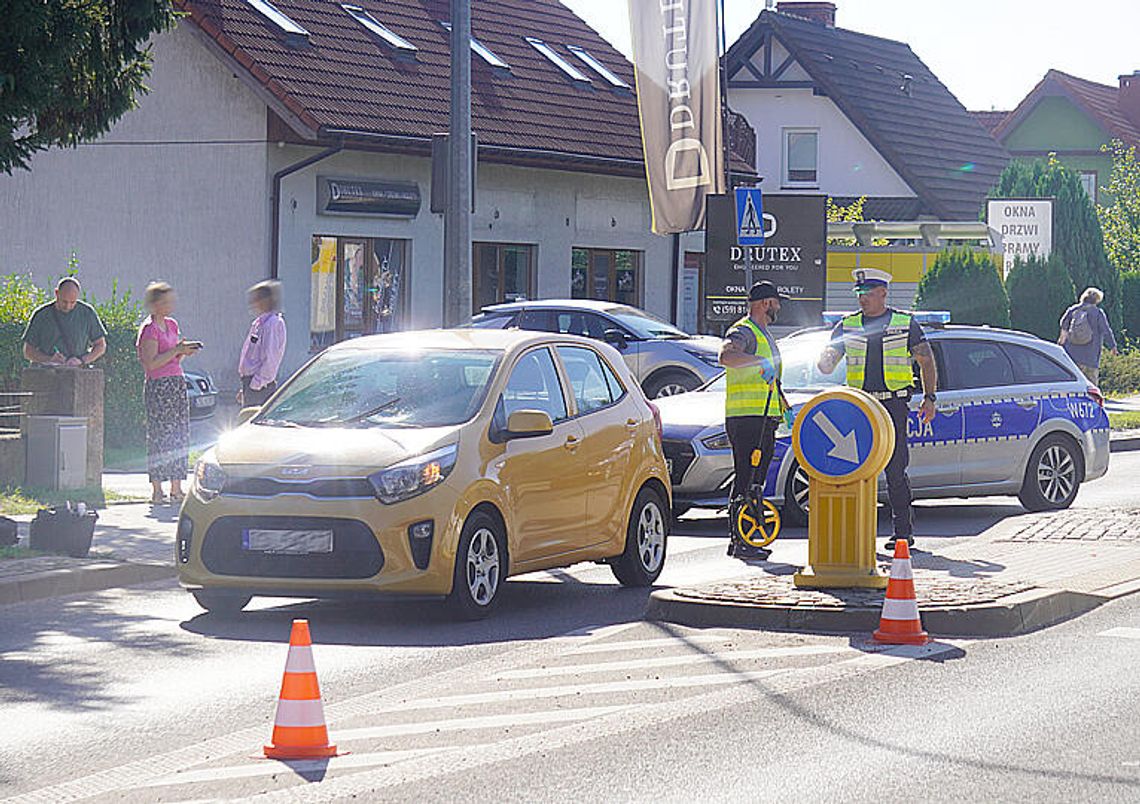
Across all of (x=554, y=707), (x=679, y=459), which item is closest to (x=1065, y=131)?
(x=679, y=459)

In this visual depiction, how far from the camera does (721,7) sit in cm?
2395

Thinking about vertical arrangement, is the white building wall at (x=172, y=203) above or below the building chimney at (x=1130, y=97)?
below

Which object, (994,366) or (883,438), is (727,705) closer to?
(883,438)

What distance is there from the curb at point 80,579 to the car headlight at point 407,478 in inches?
95.6

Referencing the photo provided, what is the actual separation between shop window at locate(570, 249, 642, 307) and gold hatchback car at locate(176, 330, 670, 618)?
2241 centimetres

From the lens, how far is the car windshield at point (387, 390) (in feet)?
37.0

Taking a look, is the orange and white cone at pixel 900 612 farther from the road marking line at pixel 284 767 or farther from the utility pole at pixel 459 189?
the utility pole at pixel 459 189

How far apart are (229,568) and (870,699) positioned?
12.4 feet

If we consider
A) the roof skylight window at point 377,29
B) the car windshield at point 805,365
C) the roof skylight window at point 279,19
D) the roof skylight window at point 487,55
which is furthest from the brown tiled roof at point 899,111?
the car windshield at point 805,365

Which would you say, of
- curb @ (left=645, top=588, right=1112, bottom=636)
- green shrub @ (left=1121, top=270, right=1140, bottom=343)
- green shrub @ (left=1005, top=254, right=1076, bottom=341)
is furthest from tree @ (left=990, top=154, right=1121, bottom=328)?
curb @ (left=645, top=588, right=1112, bottom=636)

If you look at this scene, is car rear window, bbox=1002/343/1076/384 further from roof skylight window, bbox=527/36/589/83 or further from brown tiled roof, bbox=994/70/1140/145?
brown tiled roof, bbox=994/70/1140/145

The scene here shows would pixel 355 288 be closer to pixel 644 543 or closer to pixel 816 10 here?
pixel 644 543

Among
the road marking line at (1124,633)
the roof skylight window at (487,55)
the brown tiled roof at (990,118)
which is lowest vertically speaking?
the road marking line at (1124,633)

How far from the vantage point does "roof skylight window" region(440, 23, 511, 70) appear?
112ft
